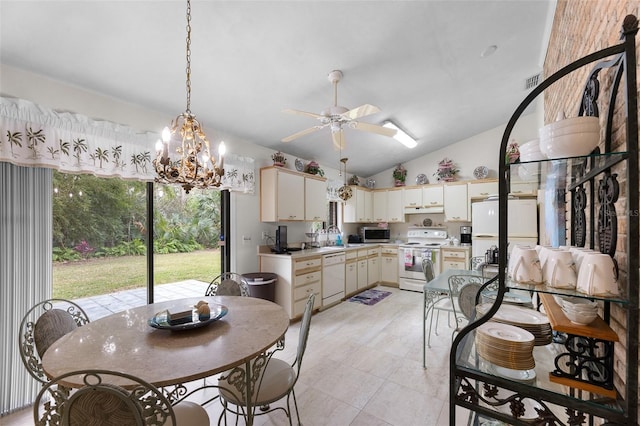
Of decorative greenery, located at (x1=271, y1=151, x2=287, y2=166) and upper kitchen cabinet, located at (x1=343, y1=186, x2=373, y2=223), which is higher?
decorative greenery, located at (x1=271, y1=151, x2=287, y2=166)

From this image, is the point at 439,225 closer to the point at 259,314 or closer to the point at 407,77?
the point at 407,77

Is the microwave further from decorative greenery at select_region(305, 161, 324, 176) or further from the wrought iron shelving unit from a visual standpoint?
the wrought iron shelving unit

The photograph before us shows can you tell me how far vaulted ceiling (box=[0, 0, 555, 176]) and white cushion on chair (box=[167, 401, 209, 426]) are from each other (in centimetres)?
243

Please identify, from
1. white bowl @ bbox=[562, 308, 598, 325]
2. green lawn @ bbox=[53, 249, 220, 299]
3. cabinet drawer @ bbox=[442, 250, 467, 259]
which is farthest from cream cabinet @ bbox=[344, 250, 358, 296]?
white bowl @ bbox=[562, 308, 598, 325]

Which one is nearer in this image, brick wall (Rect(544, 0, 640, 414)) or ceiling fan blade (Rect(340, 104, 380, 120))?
brick wall (Rect(544, 0, 640, 414))

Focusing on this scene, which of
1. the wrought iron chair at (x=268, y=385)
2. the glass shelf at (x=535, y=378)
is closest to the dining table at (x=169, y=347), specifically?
the wrought iron chair at (x=268, y=385)

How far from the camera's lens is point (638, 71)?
81cm

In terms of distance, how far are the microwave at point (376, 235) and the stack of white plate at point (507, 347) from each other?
5017 mm

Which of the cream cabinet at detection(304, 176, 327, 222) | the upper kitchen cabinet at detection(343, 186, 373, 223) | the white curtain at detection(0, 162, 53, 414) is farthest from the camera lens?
the upper kitchen cabinet at detection(343, 186, 373, 223)

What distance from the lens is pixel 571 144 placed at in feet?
2.98

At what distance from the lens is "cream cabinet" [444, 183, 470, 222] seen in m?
5.16

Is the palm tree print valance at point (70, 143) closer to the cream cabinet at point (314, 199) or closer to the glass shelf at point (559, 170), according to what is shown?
the cream cabinet at point (314, 199)

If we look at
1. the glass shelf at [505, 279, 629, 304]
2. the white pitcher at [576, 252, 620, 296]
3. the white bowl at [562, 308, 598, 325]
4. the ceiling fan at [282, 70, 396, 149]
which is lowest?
the white bowl at [562, 308, 598, 325]

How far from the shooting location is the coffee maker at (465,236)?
16.9 ft
